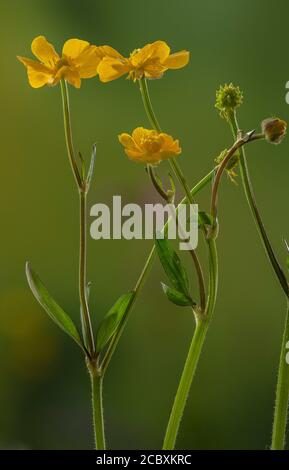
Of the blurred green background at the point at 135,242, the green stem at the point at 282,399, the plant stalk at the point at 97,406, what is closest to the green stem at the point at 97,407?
the plant stalk at the point at 97,406

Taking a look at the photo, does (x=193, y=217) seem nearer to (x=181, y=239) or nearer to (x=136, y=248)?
(x=181, y=239)

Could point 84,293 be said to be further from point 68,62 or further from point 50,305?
point 68,62

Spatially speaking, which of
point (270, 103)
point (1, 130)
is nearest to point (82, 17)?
point (1, 130)

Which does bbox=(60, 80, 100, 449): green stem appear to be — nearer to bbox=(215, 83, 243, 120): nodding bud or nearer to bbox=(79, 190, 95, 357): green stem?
bbox=(79, 190, 95, 357): green stem

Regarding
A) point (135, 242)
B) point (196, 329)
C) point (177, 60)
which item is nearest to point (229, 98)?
point (177, 60)

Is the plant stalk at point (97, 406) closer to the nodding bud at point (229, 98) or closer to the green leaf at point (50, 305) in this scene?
the green leaf at point (50, 305)

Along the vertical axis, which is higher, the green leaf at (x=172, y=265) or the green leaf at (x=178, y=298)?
the green leaf at (x=172, y=265)
